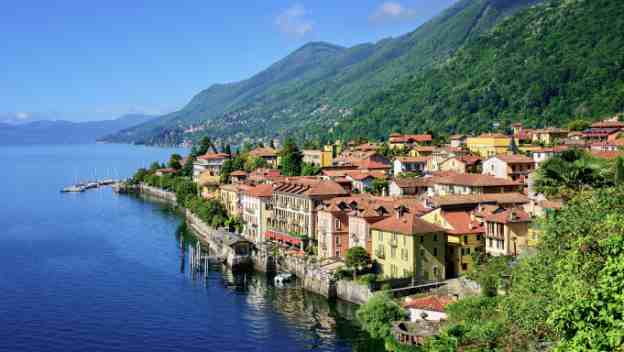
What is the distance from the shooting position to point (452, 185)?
8075 centimetres

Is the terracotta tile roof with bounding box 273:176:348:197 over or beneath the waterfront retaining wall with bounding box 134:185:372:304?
over

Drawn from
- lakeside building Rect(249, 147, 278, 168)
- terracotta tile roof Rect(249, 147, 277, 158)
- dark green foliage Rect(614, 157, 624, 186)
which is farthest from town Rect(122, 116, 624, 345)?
terracotta tile roof Rect(249, 147, 277, 158)

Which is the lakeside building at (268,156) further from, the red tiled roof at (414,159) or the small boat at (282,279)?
the small boat at (282,279)

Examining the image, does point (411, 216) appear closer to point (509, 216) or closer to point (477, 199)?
point (509, 216)

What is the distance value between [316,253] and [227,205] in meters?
34.9

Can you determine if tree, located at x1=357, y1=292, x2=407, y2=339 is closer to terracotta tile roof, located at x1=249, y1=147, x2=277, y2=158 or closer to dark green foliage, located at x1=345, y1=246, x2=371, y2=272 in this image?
dark green foliage, located at x1=345, y1=246, x2=371, y2=272

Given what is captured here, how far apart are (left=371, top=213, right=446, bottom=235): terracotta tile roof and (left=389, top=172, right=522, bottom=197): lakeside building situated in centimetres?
1658

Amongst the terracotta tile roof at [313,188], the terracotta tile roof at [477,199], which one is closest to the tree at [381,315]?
the terracotta tile roof at [477,199]

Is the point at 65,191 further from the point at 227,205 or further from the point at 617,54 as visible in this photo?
the point at 617,54

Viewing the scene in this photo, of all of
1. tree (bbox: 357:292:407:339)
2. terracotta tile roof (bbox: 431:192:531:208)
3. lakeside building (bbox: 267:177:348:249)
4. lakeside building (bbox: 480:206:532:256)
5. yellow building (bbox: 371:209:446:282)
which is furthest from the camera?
lakeside building (bbox: 267:177:348:249)

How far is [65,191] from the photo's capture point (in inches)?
6905

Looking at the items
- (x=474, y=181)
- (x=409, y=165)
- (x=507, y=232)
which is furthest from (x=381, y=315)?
(x=409, y=165)

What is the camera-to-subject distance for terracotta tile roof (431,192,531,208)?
222 feet

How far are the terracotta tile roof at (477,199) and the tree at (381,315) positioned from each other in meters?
17.9
